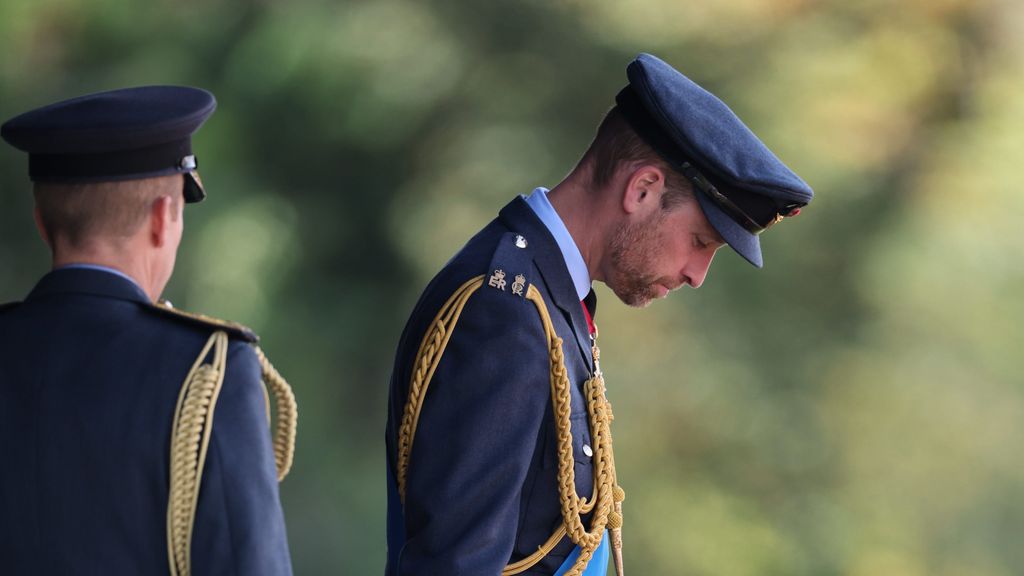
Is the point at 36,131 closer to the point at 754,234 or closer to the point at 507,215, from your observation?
the point at 507,215

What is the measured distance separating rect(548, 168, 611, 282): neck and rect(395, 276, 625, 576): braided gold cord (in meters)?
0.17

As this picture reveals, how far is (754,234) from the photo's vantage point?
238 centimetres

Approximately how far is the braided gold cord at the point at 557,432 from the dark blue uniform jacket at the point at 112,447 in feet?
1.44

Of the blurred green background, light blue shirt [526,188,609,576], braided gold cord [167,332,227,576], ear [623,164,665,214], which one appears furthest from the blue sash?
the blurred green background

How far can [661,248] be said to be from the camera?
7.57ft

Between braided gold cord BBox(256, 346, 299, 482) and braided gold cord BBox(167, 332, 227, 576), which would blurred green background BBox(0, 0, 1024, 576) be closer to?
braided gold cord BBox(256, 346, 299, 482)

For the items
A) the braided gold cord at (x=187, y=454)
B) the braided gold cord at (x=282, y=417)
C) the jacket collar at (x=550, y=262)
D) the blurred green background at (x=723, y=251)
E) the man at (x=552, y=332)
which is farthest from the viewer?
the blurred green background at (x=723, y=251)

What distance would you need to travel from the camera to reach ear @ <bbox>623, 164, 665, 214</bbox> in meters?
2.28

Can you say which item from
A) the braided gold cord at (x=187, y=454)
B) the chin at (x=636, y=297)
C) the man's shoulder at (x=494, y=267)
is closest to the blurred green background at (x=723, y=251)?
the chin at (x=636, y=297)

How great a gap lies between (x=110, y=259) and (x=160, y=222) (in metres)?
0.08

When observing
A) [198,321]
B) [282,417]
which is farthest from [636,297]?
[198,321]

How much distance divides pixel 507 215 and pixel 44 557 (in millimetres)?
1009

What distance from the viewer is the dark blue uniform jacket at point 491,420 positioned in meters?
2.01

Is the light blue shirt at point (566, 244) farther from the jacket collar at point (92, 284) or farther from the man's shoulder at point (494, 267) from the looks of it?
the jacket collar at point (92, 284)
